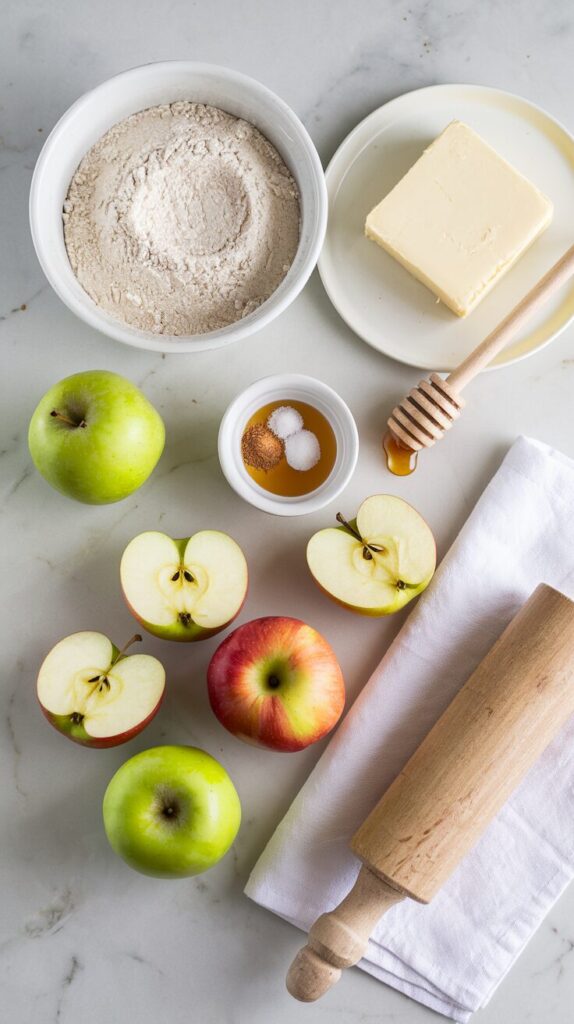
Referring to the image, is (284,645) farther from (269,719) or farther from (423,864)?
(423,864)

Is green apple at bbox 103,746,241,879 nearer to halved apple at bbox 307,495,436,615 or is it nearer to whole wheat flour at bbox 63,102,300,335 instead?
halved apple at bbox 307,495,436,615

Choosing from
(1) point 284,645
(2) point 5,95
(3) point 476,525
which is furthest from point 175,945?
(2) point 5,95

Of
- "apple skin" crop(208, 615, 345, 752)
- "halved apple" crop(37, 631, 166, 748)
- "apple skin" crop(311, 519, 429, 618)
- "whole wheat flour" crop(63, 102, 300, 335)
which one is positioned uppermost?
"whole wheat flour" crop(63, 102, 300, 335)

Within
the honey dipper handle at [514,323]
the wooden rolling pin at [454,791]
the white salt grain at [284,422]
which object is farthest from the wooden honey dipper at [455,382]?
the wooden rolling pin at [454,791]

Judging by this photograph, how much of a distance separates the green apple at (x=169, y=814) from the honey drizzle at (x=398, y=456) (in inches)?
14.8

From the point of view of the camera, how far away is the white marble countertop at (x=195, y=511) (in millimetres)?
921

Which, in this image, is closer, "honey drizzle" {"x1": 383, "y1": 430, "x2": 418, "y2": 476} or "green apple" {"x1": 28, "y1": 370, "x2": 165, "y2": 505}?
"green apple" {"x1": 28, "y1": 370, "x2": 165, "y2": 505}

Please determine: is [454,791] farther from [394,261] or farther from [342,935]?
[394,261]

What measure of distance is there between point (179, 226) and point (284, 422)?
0.23 metres

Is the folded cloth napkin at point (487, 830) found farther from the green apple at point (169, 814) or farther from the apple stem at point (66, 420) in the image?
the apple stem at point (66, 420)

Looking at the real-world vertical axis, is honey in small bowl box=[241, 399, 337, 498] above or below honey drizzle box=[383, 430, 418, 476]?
below

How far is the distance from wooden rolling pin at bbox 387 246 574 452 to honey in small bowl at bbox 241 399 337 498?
88 millimetres

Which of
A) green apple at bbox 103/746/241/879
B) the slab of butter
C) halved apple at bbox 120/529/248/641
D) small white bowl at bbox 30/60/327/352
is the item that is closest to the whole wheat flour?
small white bowl at bbox 30/60/327/352

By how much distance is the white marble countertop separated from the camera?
92 centimetres
